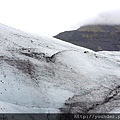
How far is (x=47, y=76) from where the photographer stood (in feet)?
33.6

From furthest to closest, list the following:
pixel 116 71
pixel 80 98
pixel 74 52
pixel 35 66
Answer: pixel 74 52 < pixel 116 71 < pixel 35 66 < pixel 80 98

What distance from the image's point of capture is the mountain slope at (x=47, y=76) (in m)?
8.95

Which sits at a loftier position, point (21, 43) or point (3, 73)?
point (21, 43)

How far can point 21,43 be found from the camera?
12195mm

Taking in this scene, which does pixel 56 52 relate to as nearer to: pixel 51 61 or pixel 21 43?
pixel 51 61

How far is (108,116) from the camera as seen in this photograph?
824 cm

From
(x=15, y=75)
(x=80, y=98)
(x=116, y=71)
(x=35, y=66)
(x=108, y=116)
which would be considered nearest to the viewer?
(x=108, y=116)

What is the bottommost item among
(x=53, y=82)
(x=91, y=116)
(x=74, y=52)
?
(x=91, y=116)

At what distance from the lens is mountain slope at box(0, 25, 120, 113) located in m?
8.95

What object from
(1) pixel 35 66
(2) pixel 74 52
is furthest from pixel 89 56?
(1) pixel 35 66

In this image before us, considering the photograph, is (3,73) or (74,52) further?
(74,52)

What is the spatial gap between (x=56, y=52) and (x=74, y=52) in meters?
1.10

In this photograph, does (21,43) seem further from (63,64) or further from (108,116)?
(108,116)

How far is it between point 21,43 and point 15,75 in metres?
2.72
